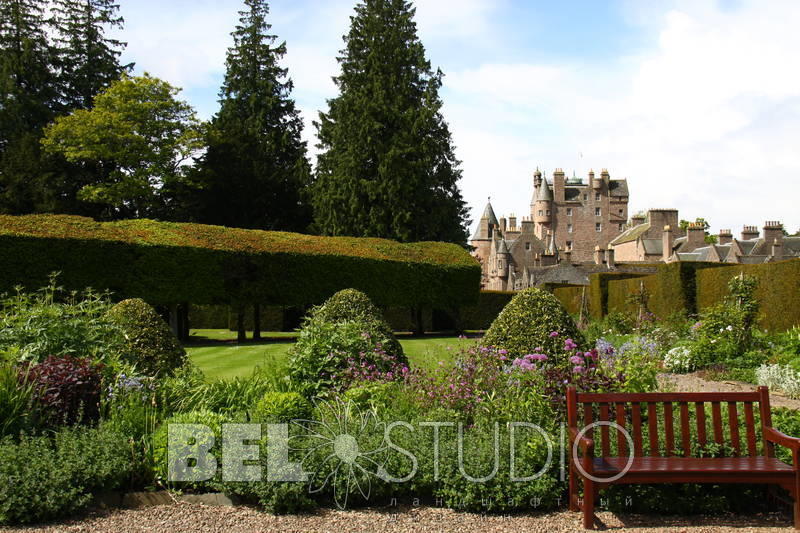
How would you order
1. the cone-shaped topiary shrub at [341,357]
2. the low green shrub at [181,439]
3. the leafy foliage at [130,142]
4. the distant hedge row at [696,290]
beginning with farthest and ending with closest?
the leafy foliage at [130,142]
the distant hedge row at [696,290]
the cone-shaped topiary shrub at [341,357]
the low green shrub at [181,439]

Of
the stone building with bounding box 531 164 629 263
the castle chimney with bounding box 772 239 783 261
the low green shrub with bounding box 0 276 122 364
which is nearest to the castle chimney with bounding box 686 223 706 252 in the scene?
the castle chimney with bounding box 772 239 783 261

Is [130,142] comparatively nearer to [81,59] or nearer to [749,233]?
[81,59]

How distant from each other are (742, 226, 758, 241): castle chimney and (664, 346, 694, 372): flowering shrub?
40256 mm

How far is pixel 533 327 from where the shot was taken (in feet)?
22.0

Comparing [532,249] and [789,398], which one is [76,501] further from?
[532,249]

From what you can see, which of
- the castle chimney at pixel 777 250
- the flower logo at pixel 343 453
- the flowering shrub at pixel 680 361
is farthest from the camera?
the castle chimney at pixel 777 250

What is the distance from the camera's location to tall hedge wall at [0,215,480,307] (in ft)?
56.4

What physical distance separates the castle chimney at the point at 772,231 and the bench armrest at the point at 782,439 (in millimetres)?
46163

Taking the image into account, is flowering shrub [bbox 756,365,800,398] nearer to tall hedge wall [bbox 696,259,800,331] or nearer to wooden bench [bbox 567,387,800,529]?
tall hedge wall [bbox 696,259,800,331]

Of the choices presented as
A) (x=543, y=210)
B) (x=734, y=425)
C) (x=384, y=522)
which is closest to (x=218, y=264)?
(x=384, y=522)

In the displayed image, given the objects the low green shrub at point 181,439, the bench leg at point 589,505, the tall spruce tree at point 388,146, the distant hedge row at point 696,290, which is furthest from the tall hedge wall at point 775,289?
the tall spruce tree at point 388,146

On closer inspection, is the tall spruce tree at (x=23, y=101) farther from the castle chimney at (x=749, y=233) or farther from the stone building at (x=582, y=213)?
the stone building at (x=582, y=213)

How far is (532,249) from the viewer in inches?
2953

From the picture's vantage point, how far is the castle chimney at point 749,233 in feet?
153
